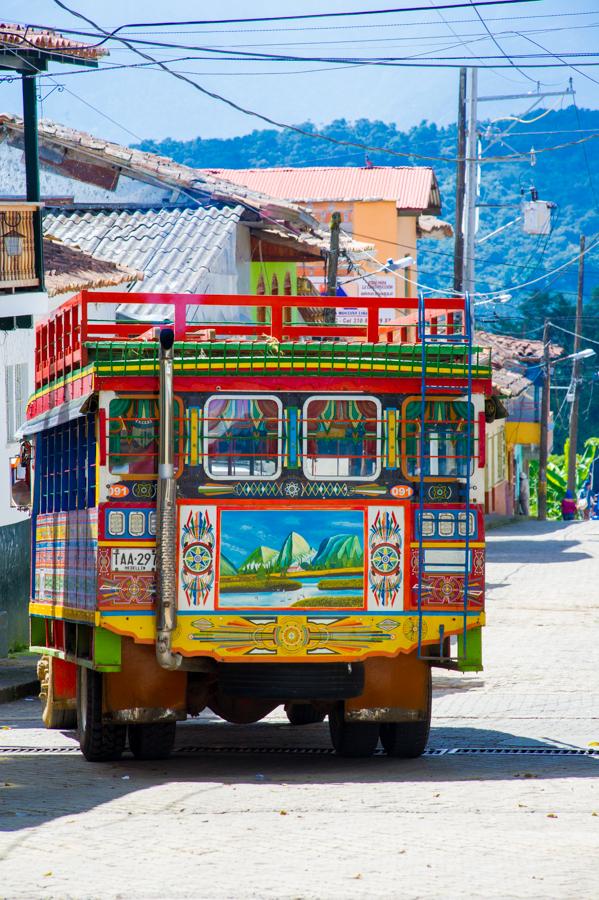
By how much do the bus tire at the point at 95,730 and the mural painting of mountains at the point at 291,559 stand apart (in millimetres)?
1266

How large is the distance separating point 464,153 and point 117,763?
93.5 ft

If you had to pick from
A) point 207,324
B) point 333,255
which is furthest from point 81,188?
point 207,324

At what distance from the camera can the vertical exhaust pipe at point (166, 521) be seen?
35.1 feet

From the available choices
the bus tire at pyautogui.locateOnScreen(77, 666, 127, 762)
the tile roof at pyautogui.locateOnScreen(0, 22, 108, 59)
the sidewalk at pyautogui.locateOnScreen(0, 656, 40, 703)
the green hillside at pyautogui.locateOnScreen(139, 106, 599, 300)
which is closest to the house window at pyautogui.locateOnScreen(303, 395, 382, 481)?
the bus tire at pyautogui.locateOnScreen(77, 666, 127, 762)

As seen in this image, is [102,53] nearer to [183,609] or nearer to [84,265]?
[84,265]

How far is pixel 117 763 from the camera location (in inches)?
464

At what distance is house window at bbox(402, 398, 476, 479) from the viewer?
11164 millimetres

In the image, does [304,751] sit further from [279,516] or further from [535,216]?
[535,216]

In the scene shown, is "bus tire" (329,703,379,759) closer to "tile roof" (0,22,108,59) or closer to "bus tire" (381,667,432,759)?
"bus tire" (381,667,432,759)

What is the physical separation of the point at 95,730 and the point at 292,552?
1988 mm

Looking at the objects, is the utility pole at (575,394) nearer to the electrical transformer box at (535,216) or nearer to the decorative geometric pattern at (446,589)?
the electrical transformer box at (535,216)

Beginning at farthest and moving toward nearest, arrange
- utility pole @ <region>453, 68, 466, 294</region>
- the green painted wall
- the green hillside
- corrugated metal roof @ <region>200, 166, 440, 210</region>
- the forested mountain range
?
the green hillside, the forested mountain range, corrugated metal roof @ <region>200, 166, 440, 210</region>, utility pole @ <region>453, 68, 466, 294</region>, the green painted wall

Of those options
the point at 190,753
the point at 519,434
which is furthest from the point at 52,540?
the point at 519,434

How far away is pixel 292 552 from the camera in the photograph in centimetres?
1092
